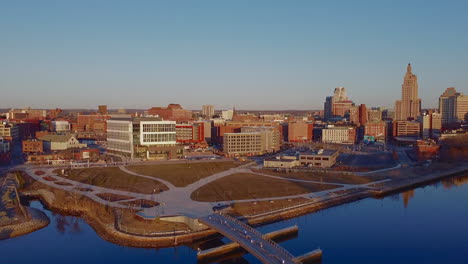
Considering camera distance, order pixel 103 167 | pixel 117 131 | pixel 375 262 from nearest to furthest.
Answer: pixel 375 262, pixel 103 167, pixel 117 131

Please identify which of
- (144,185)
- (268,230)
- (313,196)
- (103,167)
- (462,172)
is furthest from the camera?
(462,172)

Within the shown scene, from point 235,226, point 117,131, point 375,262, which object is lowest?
point 375,262

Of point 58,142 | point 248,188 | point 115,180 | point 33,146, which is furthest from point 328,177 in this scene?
point 33,146

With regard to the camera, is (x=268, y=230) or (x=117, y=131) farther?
(x=117, y=131)

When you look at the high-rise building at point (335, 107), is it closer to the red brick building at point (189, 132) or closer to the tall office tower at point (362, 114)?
the tall office tower at point (362, 114)

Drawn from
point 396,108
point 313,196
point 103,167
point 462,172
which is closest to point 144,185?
point 103,167

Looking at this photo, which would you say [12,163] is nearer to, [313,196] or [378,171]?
[313,196]

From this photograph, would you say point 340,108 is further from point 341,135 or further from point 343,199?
point 343,199
